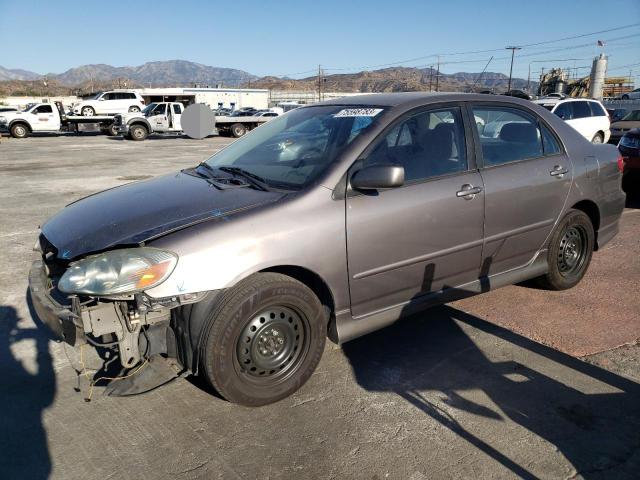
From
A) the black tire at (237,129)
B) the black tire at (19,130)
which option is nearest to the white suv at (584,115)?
the black tire at (237,129)

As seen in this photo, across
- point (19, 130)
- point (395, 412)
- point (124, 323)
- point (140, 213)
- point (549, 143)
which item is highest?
point (549, 143)

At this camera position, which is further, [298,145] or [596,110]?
[596,110]

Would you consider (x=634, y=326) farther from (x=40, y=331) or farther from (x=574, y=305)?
(x=40, y=331)

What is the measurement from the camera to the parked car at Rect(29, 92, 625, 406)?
8.29 feet

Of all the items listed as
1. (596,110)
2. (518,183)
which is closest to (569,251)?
(518,183)

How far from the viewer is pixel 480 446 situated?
2488mm

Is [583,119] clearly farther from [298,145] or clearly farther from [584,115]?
[298,145]

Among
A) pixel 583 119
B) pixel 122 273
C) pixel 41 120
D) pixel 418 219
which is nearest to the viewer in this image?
pixel 122 273

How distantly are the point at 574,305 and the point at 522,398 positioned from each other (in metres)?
1.68

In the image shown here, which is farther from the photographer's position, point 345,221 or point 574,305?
point 574,305

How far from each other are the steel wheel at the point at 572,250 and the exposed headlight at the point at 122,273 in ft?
11.2

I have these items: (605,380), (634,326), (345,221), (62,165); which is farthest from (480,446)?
(62,165)

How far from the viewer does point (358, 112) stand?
11.4 ft

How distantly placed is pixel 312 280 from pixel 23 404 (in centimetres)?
179
